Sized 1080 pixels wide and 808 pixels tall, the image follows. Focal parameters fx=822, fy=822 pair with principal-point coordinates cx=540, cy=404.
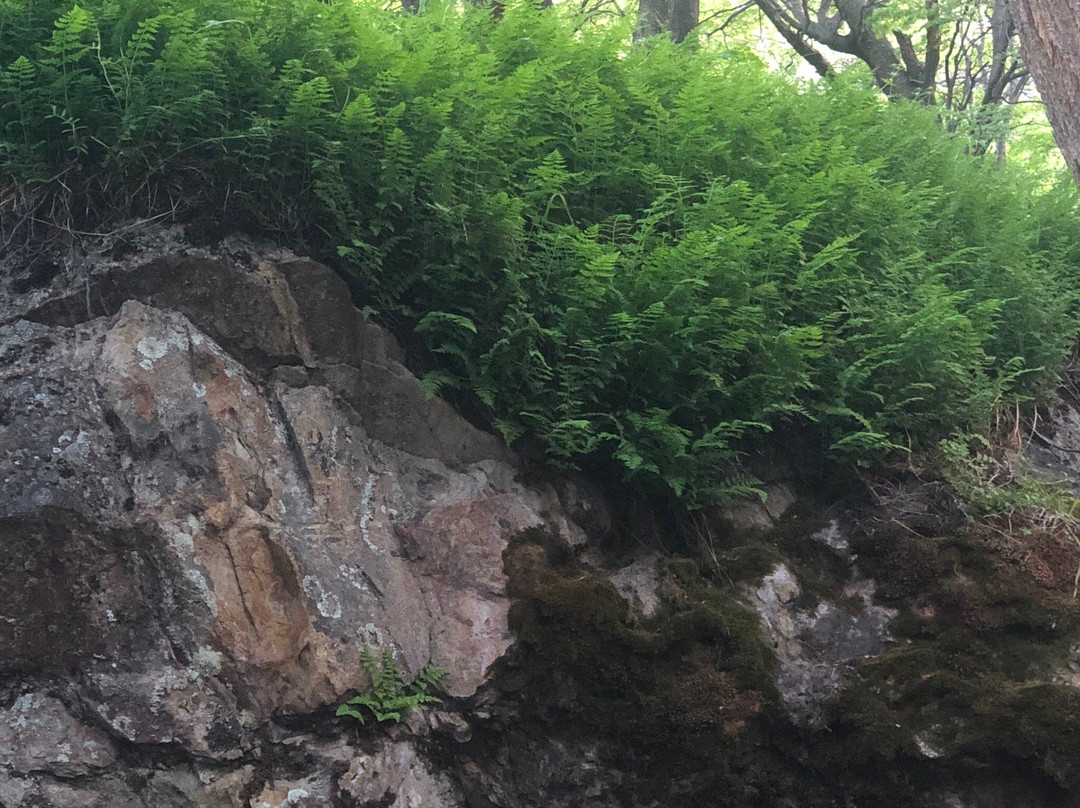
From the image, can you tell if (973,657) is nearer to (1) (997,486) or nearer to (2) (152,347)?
(1) (997,486)

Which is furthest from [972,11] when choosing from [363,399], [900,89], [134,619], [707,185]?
[134,619]

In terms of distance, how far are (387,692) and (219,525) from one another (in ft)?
3.36

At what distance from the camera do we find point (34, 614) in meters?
3.25

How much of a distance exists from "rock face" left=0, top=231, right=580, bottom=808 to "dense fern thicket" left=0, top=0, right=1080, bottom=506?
0.38 meters

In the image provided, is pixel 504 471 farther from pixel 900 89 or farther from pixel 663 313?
pixel 900 89

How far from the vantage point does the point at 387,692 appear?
3.56 metres

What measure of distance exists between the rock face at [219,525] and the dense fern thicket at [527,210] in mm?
382

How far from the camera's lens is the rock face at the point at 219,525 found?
10.6 ft

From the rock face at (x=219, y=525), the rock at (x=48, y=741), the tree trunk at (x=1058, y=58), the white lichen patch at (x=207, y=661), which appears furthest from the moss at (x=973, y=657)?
the rock at (x=48, y=741)

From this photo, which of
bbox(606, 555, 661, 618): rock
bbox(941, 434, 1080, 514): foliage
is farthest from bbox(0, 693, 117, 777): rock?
bbox(941, 434, 1080, 514): foliage

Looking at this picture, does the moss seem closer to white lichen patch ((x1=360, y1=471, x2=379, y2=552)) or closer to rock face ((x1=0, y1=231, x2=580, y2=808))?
rock face ((x1=0, y1=231, x2=580, y2=808))

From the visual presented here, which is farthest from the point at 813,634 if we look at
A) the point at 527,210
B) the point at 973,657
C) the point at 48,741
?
the point at 48,741

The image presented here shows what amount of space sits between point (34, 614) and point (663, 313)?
300cm

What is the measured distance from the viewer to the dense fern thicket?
3.81m
